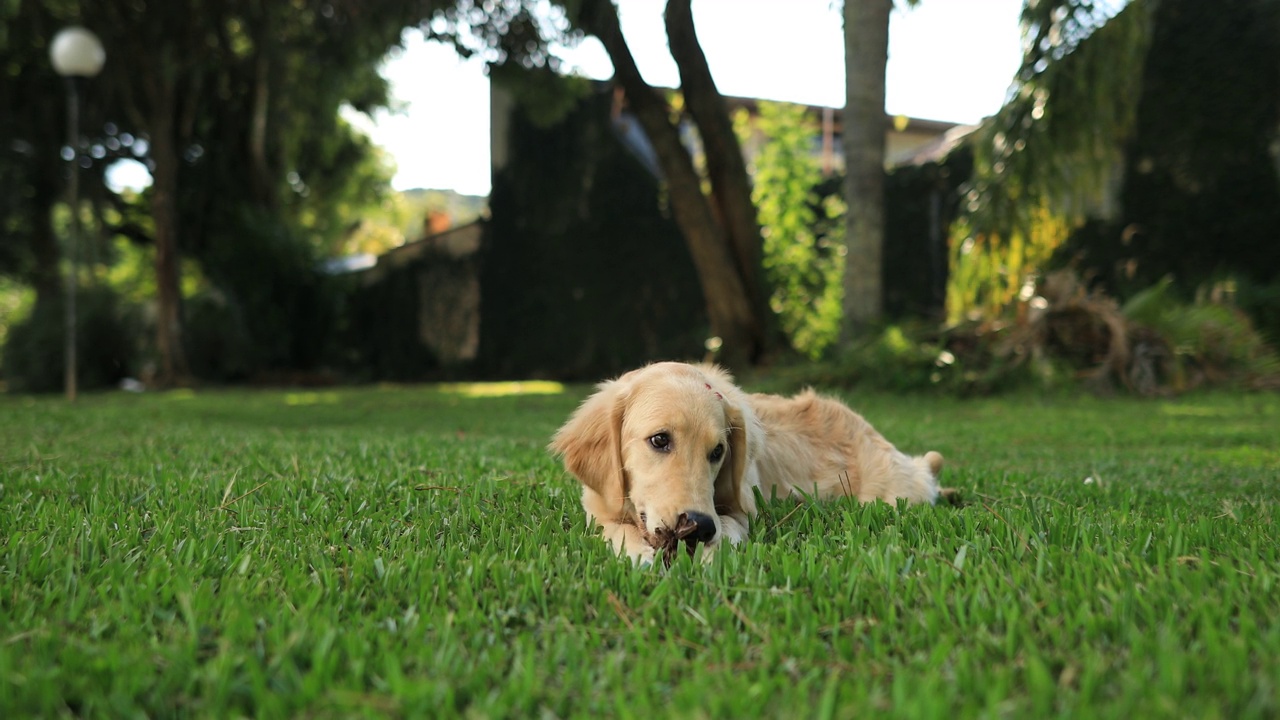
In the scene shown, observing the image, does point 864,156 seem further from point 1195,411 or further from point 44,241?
point 44,241

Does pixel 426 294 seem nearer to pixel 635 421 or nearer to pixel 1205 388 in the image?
pixel 1205 388

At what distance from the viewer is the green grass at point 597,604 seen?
1.64m

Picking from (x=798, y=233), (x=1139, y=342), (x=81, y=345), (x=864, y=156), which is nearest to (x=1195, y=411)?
(x=1139, y=342)

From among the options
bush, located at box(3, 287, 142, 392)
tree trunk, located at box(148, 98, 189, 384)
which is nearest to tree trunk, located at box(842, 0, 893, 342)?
tree trunk, located at box(148, 98, 189, 384)

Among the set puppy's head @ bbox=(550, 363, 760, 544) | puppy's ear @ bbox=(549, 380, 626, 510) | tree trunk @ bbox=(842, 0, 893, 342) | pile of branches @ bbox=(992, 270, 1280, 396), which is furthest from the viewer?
tree trunk @ bbox=(842, 0, 893, 342)

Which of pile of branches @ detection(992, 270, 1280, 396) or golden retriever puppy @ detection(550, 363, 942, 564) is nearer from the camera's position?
golden retriever puppy @ detection(550, 363, 942, 564)

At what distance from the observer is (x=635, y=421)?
120 inches

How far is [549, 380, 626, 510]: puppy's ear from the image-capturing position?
3.10 m

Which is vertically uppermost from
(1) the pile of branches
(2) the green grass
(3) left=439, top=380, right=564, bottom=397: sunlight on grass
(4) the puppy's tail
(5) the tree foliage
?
(5) the tree foliage

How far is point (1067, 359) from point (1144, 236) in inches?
123

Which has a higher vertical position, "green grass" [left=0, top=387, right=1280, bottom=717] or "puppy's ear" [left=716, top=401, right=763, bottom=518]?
"puppy's ear" [left=716, top=401, right=763, bottom=518]

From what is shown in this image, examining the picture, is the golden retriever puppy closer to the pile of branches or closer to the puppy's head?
the puppy's head

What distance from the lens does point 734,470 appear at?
3.20 meters

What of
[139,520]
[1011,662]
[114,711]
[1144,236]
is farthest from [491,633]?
[1144,236]
